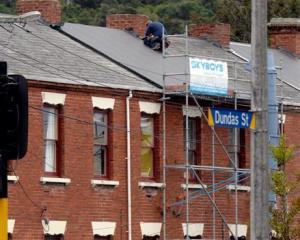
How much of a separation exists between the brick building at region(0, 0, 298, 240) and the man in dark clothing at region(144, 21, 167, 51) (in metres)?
0.21

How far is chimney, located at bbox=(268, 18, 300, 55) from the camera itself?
55656 millimetres

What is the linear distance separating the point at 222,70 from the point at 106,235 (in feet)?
20.5

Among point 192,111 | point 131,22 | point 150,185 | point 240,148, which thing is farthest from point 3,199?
point 131,22

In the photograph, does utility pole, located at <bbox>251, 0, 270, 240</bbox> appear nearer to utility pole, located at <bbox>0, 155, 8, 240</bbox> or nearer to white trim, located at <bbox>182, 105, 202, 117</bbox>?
utility pole, located at <bbox>0, 155, 8, 240</bbox>

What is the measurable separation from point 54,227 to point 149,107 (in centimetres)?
487

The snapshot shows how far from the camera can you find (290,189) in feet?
117

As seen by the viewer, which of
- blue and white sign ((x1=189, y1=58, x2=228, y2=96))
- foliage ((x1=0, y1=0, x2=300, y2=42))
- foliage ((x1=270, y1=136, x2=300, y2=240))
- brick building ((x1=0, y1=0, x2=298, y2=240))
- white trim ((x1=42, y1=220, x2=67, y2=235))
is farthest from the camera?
foliage ((x1=0, y1=0, x2=300, y2=42))

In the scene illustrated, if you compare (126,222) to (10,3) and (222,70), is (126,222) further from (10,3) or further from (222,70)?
(10,3)

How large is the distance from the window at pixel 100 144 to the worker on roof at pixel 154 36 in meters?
5.48

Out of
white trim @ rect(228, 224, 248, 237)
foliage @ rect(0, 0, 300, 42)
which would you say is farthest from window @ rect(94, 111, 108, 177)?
foliage @ rect(0, 0, 300, 42)

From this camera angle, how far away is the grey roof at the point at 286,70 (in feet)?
160

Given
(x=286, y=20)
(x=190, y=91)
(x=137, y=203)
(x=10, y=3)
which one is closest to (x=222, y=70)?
(x=190, y=91)

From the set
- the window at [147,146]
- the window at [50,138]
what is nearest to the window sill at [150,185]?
the window at [147,146]

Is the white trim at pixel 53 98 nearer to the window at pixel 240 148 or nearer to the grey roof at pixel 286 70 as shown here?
the window at pixel 240 148
